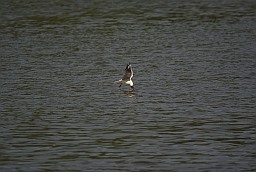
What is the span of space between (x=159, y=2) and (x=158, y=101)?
102 feet

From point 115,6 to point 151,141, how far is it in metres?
34.0

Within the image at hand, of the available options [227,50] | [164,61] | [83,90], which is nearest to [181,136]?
[83,90]

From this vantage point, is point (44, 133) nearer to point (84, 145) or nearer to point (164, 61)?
point (84, 145)

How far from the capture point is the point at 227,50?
35.0m

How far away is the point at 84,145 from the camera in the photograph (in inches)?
779

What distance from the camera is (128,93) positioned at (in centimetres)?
2672

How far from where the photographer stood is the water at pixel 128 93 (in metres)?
18.8

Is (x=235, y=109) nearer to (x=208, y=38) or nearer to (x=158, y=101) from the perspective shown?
(x=158, y=101)

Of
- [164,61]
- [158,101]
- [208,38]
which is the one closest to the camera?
[158,101]

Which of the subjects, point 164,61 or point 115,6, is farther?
point 115,6

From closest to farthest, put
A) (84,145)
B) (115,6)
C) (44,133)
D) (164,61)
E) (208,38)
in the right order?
(84,145) → (44,133) → (164,61) → (208,38) → (115,6)

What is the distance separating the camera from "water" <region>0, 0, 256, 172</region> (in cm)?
1883

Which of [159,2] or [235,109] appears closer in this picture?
[235,109]

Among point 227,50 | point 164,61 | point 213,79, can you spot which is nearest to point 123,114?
point 213,79
